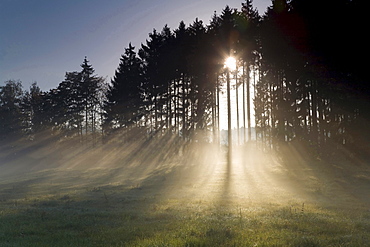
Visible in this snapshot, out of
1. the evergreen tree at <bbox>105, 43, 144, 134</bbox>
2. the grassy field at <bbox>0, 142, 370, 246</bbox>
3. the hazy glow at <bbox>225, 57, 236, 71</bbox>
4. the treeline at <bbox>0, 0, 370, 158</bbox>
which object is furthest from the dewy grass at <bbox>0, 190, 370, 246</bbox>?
the evergreen tree at <bbox>105, 43, 144, 134</bbox>

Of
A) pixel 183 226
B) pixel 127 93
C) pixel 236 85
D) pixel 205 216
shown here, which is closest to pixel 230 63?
pixel 236 85

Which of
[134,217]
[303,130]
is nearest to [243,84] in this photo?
[303,130]

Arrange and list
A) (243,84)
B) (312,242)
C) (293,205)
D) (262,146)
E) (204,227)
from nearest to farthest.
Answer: (312,242) → (204,227) → (293,205) → (243,84) → (262,146)

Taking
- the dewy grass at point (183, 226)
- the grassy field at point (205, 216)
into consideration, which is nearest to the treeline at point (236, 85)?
the grassy field at point (205, 216)

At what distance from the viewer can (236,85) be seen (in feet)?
163

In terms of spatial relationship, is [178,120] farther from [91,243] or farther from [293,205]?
[91,243]

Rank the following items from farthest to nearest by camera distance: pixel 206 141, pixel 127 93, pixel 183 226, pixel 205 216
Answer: pixel 127 93 → pixel 206 141 → pixel 205 216 → pixel 183 226

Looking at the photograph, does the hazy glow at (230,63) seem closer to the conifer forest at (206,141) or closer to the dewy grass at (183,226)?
the conifer forest at (206,141)

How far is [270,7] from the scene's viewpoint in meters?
38.4

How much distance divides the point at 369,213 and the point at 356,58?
1795 cm

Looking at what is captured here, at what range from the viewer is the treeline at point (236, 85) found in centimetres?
2886

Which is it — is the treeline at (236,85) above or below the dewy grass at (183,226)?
above

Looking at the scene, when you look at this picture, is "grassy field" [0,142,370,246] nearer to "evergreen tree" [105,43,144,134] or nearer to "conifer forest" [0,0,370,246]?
"conifer forest" [0,0,370,246]

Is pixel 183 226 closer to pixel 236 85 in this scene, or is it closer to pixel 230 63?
pixel 230 63
